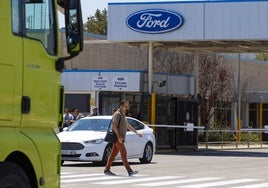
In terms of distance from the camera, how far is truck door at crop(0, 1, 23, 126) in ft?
23.2

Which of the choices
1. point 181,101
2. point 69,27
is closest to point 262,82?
point 181,101

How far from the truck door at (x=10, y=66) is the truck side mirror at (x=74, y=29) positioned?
0.75 metres

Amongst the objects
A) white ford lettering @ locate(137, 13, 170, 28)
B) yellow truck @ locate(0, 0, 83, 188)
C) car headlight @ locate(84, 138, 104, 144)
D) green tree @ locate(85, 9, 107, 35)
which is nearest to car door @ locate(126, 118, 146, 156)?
car headlight @ locate(84, 138, 104, 144)

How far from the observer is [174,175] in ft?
60.0

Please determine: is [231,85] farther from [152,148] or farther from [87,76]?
[152,148]

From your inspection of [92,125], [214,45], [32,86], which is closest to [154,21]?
[214,45]

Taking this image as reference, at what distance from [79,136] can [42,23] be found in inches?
524

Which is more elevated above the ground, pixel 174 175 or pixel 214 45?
pixel 214 45

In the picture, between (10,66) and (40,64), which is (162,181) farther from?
(10,66)

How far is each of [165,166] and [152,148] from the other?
176 cm

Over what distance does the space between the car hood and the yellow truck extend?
12508 mm

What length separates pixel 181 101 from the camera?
1280 inches

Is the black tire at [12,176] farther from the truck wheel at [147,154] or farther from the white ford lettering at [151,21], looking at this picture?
the white ford lettering at [151,21]

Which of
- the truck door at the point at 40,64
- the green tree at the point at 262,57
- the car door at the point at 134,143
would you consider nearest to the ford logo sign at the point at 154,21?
the car door at the point at 134,143
